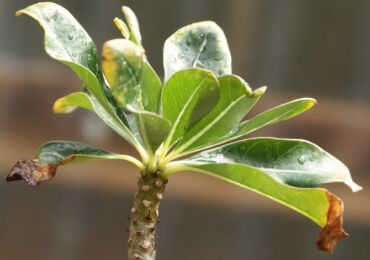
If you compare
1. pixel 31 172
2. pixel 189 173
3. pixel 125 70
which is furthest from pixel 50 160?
pixel 189 173

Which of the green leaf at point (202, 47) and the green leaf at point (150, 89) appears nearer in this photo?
the green leaf at point (150, 89)

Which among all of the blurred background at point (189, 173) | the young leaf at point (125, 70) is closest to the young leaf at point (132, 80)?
the young leaf at point (125, 70)

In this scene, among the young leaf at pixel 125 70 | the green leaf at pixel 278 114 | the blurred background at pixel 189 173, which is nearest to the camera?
the young leaf at pixel 125 70

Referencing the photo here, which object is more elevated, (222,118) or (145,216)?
(222,118)

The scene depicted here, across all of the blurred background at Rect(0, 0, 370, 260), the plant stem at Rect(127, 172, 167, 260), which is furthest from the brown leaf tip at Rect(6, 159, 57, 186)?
the blurred background at Rect(0, 0, 370, 260)

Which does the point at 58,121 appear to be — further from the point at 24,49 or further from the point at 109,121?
the point at 109,121

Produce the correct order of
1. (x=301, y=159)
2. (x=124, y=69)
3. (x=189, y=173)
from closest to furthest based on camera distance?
(x=124, y=69) → (x=301, y=159) → (x=189, y=173)

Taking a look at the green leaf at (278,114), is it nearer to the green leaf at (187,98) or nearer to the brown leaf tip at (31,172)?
the green leaf at (187,98)

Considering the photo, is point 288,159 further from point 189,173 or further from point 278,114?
point 189,173
